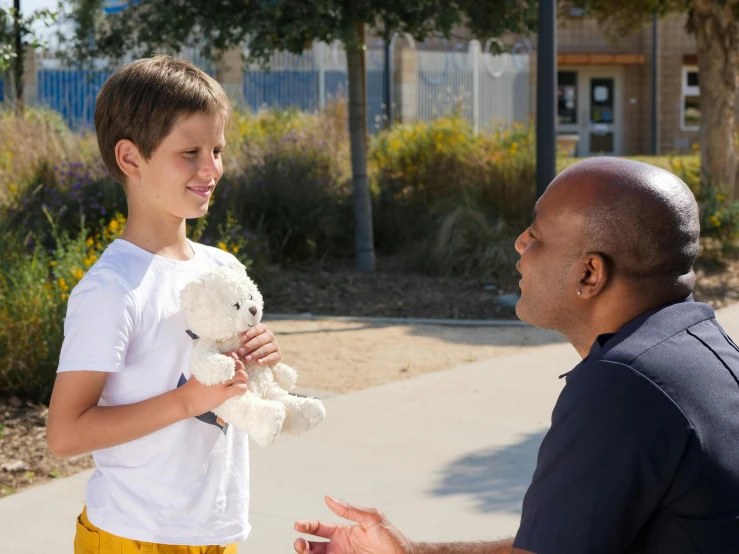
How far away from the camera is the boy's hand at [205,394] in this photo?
2039 millimetres

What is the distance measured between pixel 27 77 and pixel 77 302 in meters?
23.3

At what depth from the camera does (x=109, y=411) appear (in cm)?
204

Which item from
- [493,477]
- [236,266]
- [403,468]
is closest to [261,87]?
[403,468]

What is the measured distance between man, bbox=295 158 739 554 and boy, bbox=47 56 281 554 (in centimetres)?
79

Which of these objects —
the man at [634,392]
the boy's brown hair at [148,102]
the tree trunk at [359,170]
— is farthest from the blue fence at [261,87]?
the man at [634,392]

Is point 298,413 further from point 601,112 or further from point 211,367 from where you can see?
point 601,112

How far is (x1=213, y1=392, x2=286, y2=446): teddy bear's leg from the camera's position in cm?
212

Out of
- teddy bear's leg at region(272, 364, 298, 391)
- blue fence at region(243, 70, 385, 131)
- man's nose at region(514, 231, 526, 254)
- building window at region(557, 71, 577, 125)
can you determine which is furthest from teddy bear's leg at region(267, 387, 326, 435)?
building window at region(557, 71, 577, 125)

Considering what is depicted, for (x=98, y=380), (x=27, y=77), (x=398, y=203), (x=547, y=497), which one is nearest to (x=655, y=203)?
(x=547, y=497)

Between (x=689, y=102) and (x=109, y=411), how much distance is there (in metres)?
34.4

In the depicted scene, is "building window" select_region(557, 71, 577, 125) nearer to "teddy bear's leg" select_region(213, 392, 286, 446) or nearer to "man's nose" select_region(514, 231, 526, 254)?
"teddy bear's leg" select_region(213, 392, 286, 446)

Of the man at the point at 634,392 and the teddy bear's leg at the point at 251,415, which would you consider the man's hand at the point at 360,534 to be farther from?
the man at the point at 634,392

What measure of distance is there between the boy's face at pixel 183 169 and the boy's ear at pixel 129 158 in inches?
0.6

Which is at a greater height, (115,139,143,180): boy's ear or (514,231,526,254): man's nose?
(115,139,143,180): boy's ear
